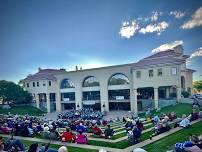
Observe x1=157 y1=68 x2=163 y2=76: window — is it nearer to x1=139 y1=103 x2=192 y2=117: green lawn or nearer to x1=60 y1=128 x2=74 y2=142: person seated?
x1=139 y1=103 x2=192 y2=117: green lawn

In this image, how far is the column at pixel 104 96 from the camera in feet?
179

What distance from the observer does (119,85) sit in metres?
53.1

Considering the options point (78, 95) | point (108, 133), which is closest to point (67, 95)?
point (78, 95)

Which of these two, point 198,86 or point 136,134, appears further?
point 198,86

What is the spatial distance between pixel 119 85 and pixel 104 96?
4.49 m

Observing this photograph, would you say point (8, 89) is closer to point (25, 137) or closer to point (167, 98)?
point (167, 98)

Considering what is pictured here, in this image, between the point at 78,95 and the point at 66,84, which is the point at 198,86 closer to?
the point at 78,95

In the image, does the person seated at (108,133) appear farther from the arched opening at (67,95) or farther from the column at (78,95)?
the arched opening at (67,95)

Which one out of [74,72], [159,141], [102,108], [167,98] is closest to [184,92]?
[167,98]

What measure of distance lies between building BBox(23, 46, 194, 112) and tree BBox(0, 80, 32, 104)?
12.5 feet

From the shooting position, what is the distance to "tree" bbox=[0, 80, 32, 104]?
2527 inches

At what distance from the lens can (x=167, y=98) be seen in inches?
1845

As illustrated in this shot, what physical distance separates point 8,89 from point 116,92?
2951 centimetres

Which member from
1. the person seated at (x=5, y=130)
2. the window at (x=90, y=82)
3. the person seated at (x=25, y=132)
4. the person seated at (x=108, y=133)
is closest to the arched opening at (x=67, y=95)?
the window at (x=90, y=82)
